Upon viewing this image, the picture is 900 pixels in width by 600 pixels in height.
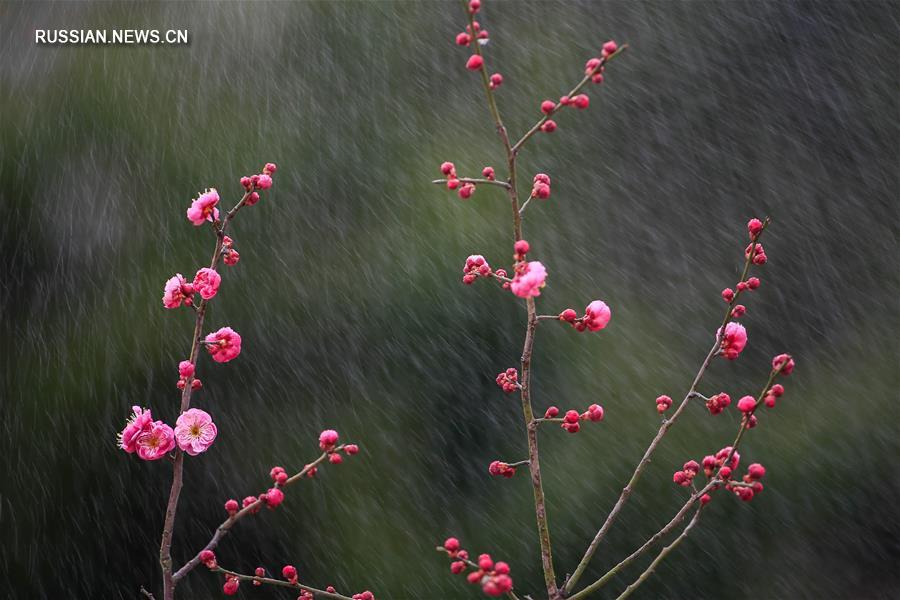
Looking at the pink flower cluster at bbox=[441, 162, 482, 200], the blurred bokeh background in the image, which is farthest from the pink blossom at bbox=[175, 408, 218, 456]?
the blurred bokeh background

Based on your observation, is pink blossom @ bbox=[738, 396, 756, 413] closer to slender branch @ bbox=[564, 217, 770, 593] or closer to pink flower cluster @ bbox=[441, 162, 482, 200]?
slender branch @ bbox=[564, 217, 770, 593]

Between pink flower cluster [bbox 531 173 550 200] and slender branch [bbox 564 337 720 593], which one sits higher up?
pink flower cluster [bbox 531 173 550 200]

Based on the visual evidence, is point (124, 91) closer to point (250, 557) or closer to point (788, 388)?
point (250, 557)

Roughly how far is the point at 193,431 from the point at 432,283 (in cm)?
199

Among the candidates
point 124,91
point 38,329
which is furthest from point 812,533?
point 124,91

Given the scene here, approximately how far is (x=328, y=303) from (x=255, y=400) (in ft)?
1.28

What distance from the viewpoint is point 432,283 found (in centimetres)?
284

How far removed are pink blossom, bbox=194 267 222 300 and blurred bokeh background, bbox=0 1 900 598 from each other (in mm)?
1758

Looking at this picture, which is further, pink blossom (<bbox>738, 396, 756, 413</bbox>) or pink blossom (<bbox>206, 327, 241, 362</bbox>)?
pink blossom (<bbox>206, 327, 241, 362</bbox>)

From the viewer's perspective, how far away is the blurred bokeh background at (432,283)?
254 centimetres

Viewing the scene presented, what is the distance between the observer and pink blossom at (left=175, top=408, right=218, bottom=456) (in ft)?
2.85

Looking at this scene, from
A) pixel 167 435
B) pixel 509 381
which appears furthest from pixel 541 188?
pixel 167 435

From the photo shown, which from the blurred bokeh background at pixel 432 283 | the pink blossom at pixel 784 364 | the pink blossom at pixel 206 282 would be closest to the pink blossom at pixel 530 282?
the pink blossom at pixel 784 364

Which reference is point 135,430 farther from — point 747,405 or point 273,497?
point 747,405
